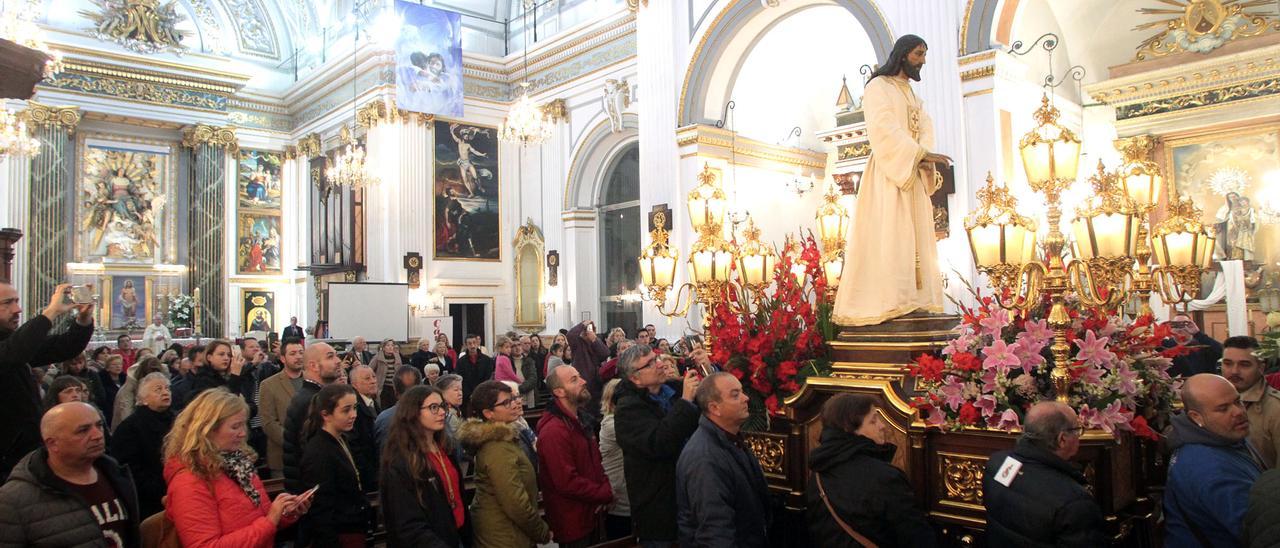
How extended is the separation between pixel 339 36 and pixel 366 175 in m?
5.15

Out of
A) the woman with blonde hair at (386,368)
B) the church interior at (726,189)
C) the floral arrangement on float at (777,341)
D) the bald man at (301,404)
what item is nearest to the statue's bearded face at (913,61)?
the church interior at (726,189)

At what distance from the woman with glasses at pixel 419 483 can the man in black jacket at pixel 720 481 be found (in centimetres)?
100

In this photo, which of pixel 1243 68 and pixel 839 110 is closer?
pixel 1243 68

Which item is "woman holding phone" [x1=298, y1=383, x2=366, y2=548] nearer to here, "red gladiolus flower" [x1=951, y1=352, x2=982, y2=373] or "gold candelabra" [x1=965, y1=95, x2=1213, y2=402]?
"red gladiolus flower" [x1=951, y1=352, x2=982, y2=373]

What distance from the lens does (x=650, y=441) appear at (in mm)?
3902

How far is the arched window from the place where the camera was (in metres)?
17.5

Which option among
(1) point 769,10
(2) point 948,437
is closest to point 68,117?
(1) point 769,10

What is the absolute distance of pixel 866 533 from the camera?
303 cm

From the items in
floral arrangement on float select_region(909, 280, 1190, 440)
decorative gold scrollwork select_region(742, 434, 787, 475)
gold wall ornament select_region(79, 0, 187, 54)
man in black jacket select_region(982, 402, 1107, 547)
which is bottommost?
decorative gold scrollwork select_region(742, 434, 787, 475)

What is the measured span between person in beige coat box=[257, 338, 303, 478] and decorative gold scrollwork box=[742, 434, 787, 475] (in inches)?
117

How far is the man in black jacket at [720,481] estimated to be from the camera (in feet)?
10.9

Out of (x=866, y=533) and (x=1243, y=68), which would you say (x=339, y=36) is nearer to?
(x=1243, y=68)

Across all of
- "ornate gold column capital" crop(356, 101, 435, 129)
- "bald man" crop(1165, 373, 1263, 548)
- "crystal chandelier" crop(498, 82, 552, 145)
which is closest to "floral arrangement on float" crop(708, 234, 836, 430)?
"bald man" crop(1165, 373, 1263, 548)

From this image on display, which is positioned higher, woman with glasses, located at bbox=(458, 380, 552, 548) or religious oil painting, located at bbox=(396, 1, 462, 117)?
religious oil painting, located at bbox=(396, 1, 462, 117)
